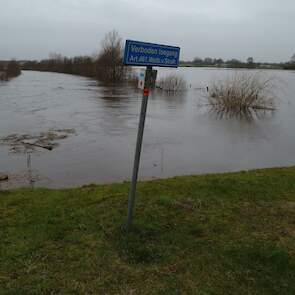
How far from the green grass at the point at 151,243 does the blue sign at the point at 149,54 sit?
196 centimetres

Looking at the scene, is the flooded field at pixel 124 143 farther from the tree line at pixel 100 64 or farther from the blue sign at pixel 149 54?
the tree line at pixel 100 64

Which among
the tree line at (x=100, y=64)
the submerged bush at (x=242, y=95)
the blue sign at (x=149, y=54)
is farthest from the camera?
the tree line at (x=100, y=64)

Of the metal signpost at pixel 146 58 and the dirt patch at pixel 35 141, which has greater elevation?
the metal signpost at pixel 146 58

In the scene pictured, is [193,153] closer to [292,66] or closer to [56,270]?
[56,270]

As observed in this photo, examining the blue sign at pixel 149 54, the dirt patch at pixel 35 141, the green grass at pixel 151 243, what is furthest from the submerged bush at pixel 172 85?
the blue sign at pixel 149 54

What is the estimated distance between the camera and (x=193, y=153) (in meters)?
13.0

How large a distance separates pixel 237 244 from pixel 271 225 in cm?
84

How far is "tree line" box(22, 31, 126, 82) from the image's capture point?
56406 millimetres

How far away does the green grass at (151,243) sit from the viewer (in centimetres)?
351

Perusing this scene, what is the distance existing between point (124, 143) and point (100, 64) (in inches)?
1931

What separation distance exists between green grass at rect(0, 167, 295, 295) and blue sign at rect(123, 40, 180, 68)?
1962 mm

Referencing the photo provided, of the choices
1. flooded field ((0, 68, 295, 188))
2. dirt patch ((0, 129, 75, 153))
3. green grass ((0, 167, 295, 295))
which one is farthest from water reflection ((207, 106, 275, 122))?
green grass ((0, 167, 295, 295))

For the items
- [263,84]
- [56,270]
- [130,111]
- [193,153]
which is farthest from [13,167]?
[263,84]

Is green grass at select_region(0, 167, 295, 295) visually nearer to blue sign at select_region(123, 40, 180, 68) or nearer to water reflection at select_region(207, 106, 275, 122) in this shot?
blue sign at select_region(123, 40, 180, 68)
